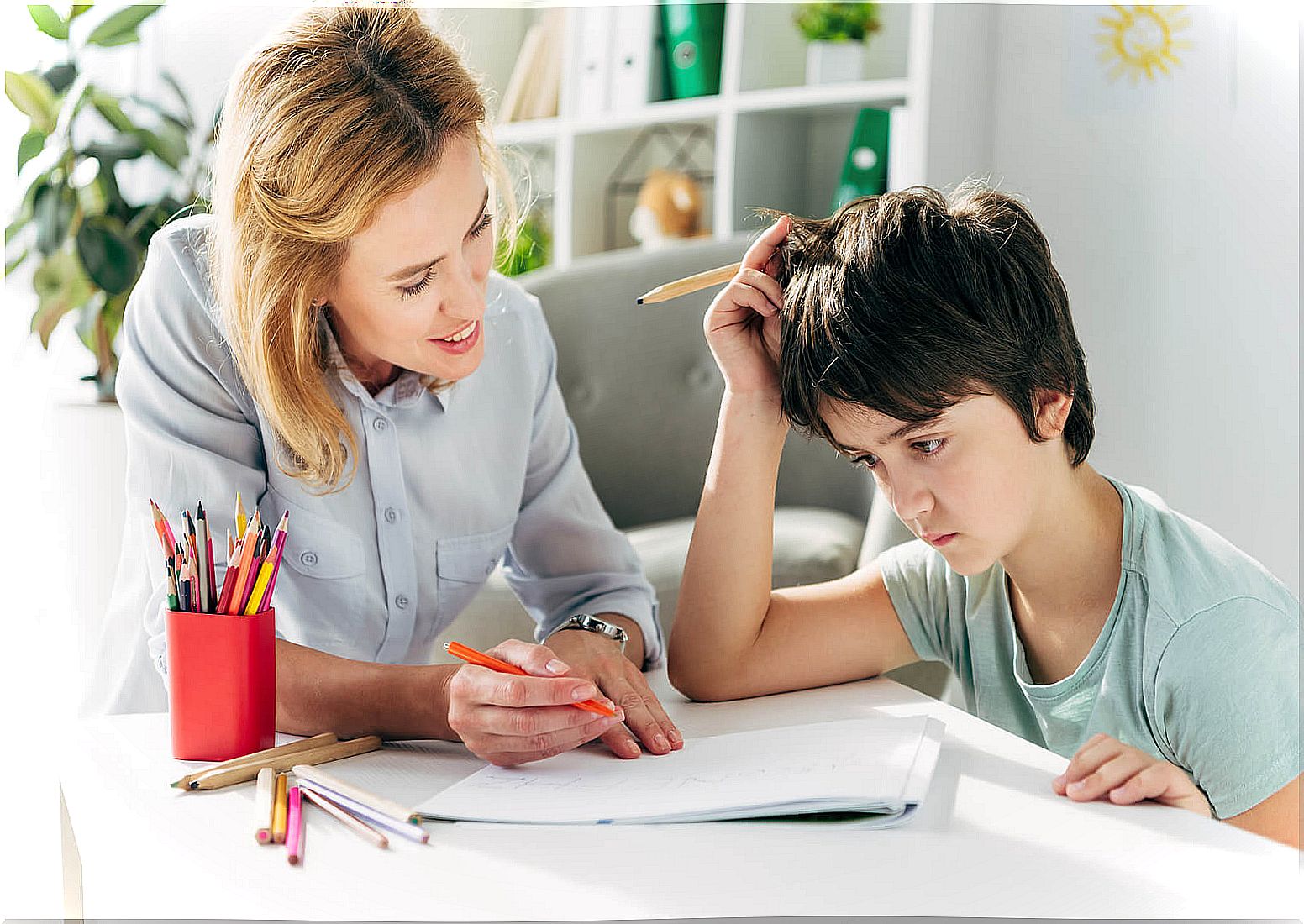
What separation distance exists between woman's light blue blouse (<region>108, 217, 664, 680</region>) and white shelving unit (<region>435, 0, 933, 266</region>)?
117cm

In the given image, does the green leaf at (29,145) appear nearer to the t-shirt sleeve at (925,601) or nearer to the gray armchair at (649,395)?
the gray armchair at (649,395)

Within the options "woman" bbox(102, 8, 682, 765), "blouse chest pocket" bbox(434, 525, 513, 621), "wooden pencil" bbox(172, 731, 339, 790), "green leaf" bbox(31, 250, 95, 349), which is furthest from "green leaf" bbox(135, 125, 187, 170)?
"wooden pencil" bbox(172, 731, 339, 790)

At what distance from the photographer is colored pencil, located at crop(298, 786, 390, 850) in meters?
0.61

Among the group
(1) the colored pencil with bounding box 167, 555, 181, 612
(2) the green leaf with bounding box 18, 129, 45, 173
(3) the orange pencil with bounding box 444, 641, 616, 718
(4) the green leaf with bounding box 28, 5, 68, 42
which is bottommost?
(3) the orange pencil with bounding box 444, 641, 616, 718

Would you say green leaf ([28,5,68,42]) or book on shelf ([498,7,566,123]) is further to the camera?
book on shelf ([498,7,566,123])

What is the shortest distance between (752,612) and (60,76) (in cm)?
187

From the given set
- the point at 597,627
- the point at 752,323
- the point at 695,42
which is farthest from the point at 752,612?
A: the point at 695,42

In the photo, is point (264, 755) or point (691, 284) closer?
point (264, 755)

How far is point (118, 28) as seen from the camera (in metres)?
2.22

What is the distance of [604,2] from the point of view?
2.65 meters

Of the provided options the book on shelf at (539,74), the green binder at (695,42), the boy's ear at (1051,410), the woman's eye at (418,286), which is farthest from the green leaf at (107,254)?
the boy's ear at (1051,410)

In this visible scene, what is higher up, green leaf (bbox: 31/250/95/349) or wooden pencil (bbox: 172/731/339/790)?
green leaf (bbox: 31/250/95/349)

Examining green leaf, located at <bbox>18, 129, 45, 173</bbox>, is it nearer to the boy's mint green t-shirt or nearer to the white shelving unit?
the white shelving unit

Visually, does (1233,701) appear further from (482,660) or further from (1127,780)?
(482,660)
